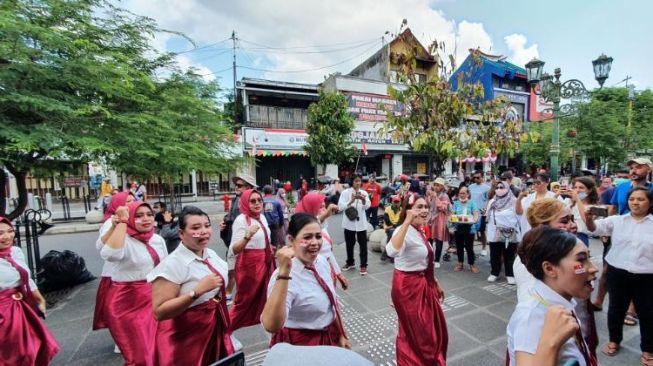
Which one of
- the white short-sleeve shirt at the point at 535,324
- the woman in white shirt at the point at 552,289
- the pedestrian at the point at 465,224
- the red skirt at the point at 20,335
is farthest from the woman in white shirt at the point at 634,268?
the red skirt at the point at 20,335

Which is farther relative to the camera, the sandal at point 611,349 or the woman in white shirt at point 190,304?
the sandal at point 611,349

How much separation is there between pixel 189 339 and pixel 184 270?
501 millimetres

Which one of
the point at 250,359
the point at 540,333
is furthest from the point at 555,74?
the point at 250,359

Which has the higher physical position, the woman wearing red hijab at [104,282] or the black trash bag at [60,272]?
the woman wearing red hijab at [104,282]

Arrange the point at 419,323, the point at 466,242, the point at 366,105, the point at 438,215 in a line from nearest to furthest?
the point at 419,323, the point at 466,242, the point at 438,215, the point at 366,105

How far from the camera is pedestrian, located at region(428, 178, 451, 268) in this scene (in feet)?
20.2

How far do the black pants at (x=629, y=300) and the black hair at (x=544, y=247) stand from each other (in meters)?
2.46

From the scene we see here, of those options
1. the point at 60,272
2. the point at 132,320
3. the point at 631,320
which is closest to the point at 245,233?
the point at 132,320

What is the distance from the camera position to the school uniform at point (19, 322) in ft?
8.32

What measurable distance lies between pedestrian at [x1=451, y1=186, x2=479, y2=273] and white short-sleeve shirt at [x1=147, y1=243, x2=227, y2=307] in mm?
4917

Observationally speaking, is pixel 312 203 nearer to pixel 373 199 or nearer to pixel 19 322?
pixel 19 322

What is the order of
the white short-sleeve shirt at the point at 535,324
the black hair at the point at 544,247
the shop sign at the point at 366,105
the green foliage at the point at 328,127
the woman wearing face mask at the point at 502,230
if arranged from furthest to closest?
1. the shop sign at the point at 366,105
2. the green foliage at the point at 328,127
3. the woman wearing face mask at the point at 502,230
4. the black hair at the point at 544,247
5. the white short-sleeve shirt at the point at 535,324

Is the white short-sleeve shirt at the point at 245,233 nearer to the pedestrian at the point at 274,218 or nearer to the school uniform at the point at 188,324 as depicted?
the pedestrian at the point at 274,218

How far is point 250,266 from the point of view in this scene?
13.2 ft
